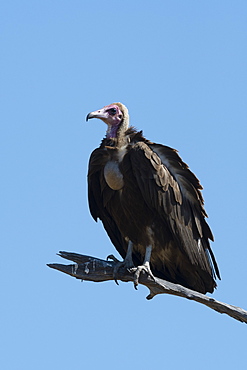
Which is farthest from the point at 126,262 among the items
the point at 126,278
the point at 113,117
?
the point at 113,117

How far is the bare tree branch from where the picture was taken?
30.9ft

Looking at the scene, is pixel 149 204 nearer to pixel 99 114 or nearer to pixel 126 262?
pixel 126 262

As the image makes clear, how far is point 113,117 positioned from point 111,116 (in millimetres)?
26

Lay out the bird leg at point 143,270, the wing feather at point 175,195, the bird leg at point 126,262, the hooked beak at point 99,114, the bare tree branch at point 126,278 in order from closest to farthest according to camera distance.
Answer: the bare tree branch at point 126,278 → the bird leg at point 143,270 → the wing feather at point 175,195 → the bird leg at point 126,262 → the hooked beak at point 99,114

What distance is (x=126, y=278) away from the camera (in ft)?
32.7

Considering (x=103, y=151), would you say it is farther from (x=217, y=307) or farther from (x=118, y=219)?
(x=217, y=307)

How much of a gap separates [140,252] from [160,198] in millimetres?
836

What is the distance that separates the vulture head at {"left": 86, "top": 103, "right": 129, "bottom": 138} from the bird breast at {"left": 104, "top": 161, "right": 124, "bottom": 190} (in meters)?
0.44

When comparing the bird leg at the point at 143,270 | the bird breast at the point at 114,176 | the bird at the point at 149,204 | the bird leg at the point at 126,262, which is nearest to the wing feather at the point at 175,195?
the bird at the point at 149,204

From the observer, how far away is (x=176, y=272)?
10.6 meters

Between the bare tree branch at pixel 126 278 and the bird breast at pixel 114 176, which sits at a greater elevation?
the bird breast at pixel 114 176

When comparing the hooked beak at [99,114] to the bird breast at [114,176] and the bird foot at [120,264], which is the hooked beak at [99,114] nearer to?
the bird breast at [114,176]

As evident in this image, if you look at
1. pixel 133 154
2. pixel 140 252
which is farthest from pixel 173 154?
pixel 140 252

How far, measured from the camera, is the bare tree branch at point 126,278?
942 cm
